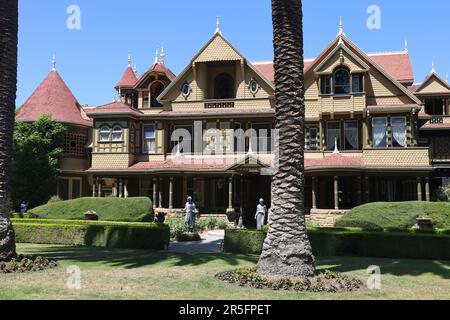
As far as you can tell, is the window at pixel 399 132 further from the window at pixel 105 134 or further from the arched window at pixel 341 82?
the window at pixel 105 134

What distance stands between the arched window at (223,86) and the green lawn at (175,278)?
1951 centimetres

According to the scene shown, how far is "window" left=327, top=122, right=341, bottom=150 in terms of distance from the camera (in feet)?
102

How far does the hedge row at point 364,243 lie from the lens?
1563cm

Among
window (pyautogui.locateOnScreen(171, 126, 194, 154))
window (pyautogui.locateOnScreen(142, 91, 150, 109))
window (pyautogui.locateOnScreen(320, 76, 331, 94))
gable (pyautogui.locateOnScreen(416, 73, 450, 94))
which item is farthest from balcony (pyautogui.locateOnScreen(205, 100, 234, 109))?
gable (pyautogui.locateOnScreen(416, 73, 450, 94))

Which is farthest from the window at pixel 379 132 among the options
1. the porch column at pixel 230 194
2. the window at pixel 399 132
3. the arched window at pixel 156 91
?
the arched window at pixel 156 91

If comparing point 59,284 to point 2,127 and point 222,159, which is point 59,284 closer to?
point 2,127

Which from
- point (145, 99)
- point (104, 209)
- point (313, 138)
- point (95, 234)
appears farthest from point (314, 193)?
point (145, 99)

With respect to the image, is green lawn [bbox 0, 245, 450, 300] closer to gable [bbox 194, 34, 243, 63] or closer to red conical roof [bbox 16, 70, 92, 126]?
gable [bbox 194, 34, 243, 63]

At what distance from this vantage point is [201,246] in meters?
19.5

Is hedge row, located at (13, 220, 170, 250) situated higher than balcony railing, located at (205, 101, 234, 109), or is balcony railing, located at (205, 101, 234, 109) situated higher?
balcony railing, located at (205, 101, 234, 109)

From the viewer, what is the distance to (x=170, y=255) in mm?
15734

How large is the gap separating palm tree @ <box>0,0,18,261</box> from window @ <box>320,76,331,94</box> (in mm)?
21633

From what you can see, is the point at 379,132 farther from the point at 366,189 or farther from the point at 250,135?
the point at 250,135
